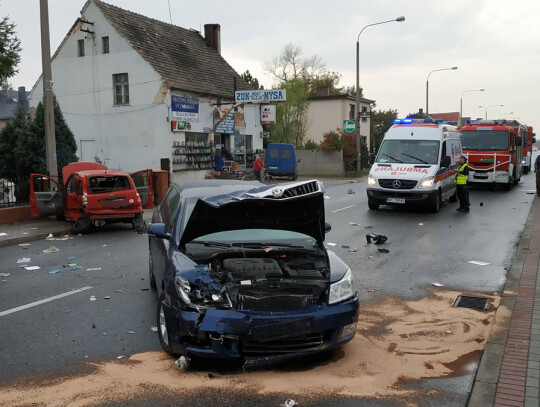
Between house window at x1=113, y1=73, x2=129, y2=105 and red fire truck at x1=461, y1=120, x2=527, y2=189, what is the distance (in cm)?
1681

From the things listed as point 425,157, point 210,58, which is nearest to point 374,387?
point 425,157

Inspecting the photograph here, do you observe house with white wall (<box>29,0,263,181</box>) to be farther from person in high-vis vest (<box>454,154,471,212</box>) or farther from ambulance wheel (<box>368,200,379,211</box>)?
person in high-vis vest (<box>454,154,471,212</box>)

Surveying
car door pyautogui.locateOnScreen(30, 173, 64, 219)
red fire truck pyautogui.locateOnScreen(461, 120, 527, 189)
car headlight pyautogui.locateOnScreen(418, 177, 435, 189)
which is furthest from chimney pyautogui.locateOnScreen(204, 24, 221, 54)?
car headlight pyautogui.locateOnScreen(418, 177, 435, 189)

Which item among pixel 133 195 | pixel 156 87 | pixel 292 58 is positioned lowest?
pixel 133 195

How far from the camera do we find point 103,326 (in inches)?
239

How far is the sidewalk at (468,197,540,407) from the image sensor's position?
13.9ft

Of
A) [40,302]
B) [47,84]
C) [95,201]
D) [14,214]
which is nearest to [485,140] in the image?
[95,201]

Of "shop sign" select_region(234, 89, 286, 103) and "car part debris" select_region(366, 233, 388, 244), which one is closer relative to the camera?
"car part debris" select_region(366, 233, 388, 244)

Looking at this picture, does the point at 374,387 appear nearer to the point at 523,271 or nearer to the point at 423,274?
the point at 423,274

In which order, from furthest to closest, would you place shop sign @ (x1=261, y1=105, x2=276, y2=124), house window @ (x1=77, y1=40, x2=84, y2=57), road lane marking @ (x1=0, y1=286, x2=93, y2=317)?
shop sign @ (x1=261, y1=105, x2=276, y2=124)
house window @ (x1=77, y1=40, x2=84, y2=57)
road lane marking @ (x1=0, y1=286, x2=93, y2=317)

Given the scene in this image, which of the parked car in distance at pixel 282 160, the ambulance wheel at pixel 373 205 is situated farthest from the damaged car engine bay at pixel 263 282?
the parked car in distance at pixel 282 160

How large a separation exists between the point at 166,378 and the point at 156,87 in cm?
2315

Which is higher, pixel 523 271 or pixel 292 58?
pixel 292 58

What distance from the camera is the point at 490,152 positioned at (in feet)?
75.1
